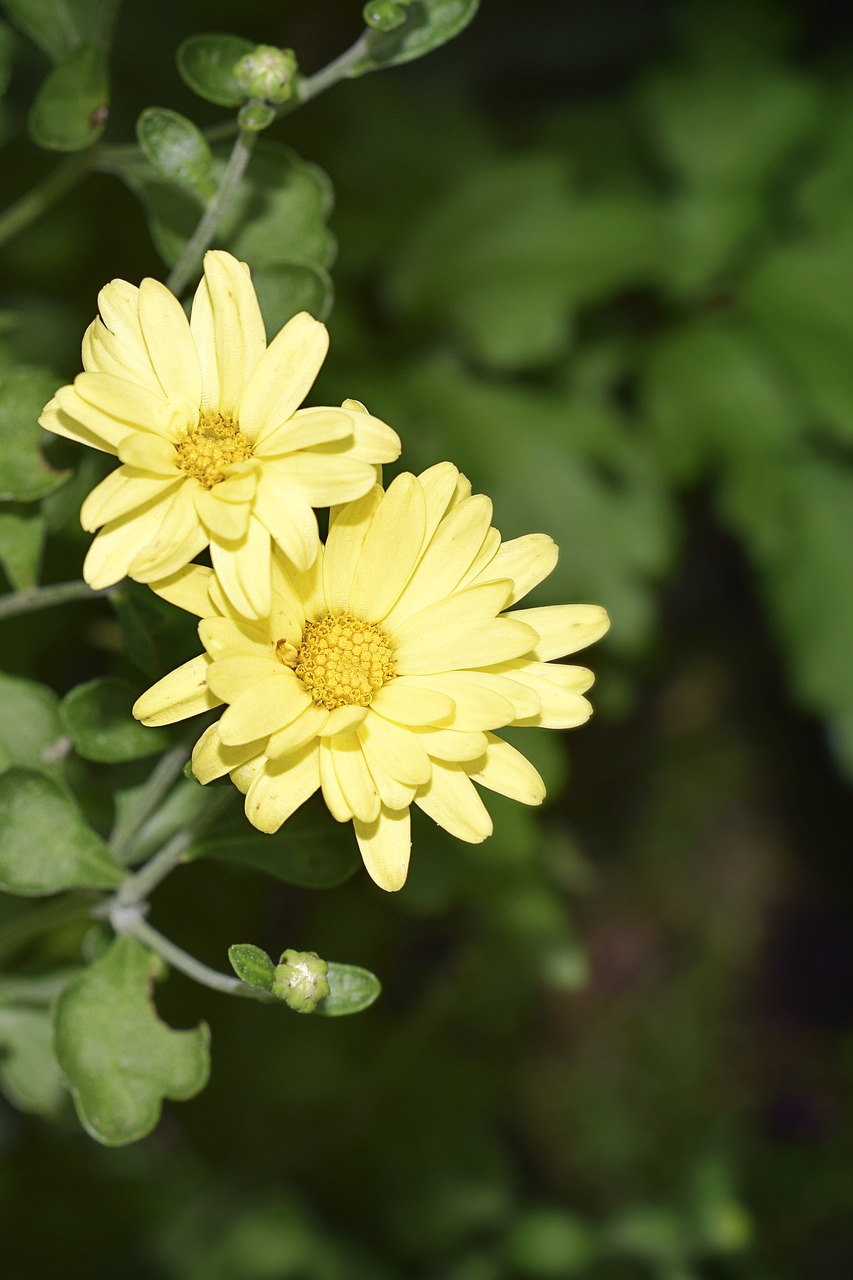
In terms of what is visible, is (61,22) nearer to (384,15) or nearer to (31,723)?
(384,15)

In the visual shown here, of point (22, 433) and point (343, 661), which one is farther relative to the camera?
point (22, 433)

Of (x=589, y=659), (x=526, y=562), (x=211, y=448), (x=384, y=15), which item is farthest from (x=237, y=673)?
(x=589, y=659)

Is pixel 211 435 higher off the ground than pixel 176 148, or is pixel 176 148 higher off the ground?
pixel 176 148

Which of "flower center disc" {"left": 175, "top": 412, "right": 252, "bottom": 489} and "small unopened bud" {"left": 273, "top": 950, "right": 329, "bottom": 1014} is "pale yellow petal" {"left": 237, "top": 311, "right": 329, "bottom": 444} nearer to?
"flower center disc" {"left": 175, "top": 412, "right": 252, "bottom": 489}

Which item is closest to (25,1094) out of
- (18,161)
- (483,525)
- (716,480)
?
(483,525)

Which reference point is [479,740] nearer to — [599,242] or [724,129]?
[599,242]

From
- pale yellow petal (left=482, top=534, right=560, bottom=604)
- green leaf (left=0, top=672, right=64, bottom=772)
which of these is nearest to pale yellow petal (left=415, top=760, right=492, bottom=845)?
pale yellow petal (left=482, top=534, right=560, bottom=604)

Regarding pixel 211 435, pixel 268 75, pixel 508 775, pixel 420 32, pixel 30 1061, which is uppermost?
pixel 420 32

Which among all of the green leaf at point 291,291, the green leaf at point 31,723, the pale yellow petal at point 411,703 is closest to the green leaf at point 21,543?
the green leaf at point 31,723
